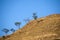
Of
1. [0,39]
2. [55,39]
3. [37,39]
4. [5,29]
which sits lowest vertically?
[55,39]

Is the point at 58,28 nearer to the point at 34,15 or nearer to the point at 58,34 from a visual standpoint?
the point at 58,34

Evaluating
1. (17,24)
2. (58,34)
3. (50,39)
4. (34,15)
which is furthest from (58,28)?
(17,24)

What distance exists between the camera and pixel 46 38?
1315 inches

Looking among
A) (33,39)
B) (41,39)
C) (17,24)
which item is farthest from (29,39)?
(17,24)

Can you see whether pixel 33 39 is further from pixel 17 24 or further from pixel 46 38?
pixel 17 24

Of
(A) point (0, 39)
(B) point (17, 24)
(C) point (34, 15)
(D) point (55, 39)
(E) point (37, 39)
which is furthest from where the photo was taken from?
(B) point (17, 24)

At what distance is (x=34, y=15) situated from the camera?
218 feet

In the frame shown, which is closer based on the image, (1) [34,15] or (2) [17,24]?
(1) [34,15]

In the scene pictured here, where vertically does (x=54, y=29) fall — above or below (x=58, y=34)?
above

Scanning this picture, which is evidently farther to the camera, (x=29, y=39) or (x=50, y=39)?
(x=29, y=39)

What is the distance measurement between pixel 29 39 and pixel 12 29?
1449 inches

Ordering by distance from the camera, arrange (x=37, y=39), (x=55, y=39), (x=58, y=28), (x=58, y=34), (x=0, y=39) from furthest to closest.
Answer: (x=0, y=39) < (x=58, y=28) < (x=37, y=39) < (x=58, y=34) < (x=55, y=39)

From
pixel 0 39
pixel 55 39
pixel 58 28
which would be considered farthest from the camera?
pixel 0 39

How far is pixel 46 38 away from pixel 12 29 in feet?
138
